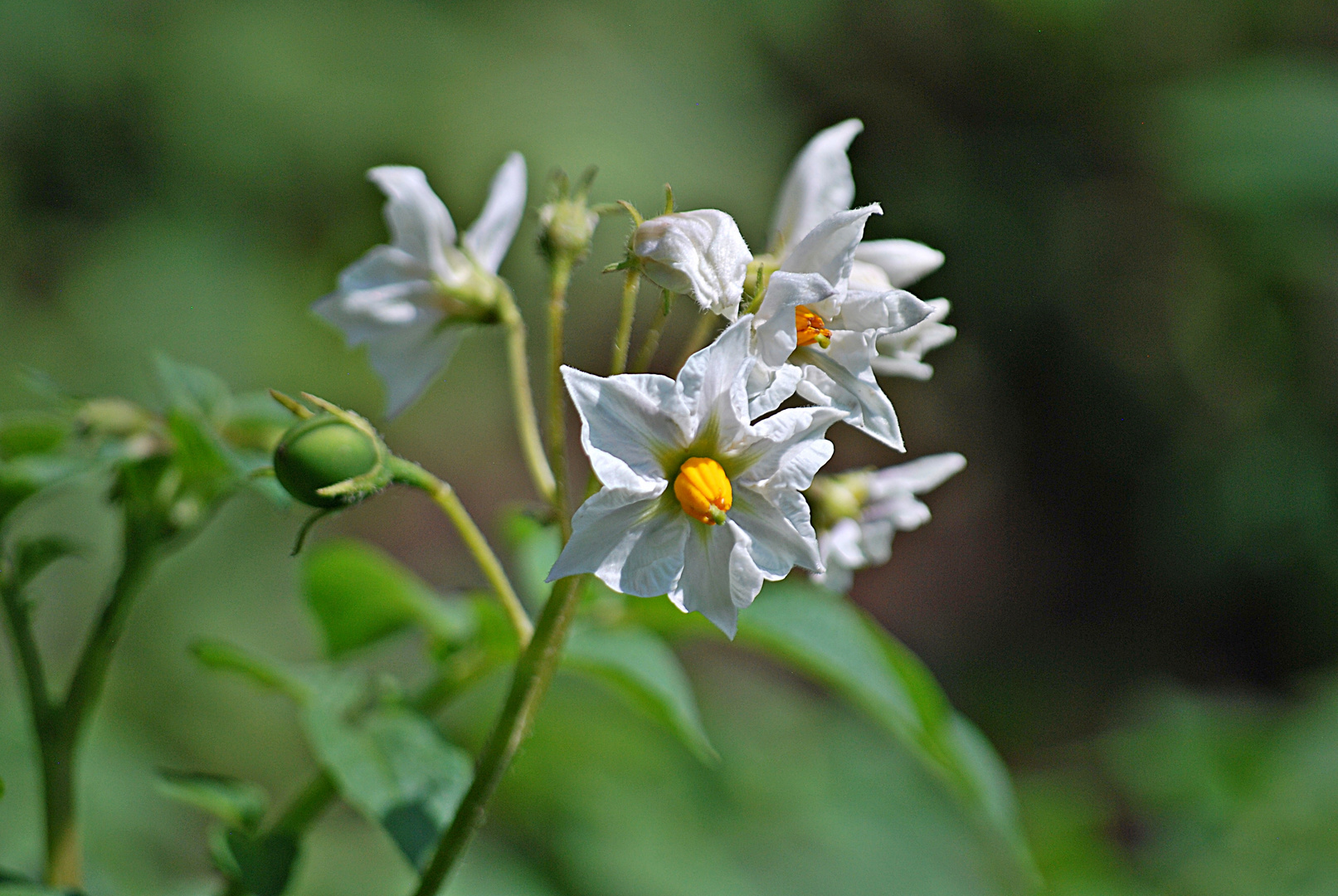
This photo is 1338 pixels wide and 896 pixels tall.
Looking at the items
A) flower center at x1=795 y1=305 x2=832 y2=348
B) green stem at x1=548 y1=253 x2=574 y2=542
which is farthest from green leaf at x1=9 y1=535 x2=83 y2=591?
flower center at x1=795 y1=305 x2=832 y2=348

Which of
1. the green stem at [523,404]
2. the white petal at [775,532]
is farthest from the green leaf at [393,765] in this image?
the white petal at [775,532]

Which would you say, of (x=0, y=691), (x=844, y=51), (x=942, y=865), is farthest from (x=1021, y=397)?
(x=0, y=691)

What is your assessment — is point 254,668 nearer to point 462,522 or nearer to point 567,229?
point 462,522

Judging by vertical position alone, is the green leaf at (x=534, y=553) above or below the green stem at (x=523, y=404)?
below

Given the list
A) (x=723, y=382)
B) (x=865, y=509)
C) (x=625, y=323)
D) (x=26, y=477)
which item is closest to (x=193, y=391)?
(x=26, y=477)

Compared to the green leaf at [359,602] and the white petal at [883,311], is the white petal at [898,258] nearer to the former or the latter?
the white petal at [883,311]
